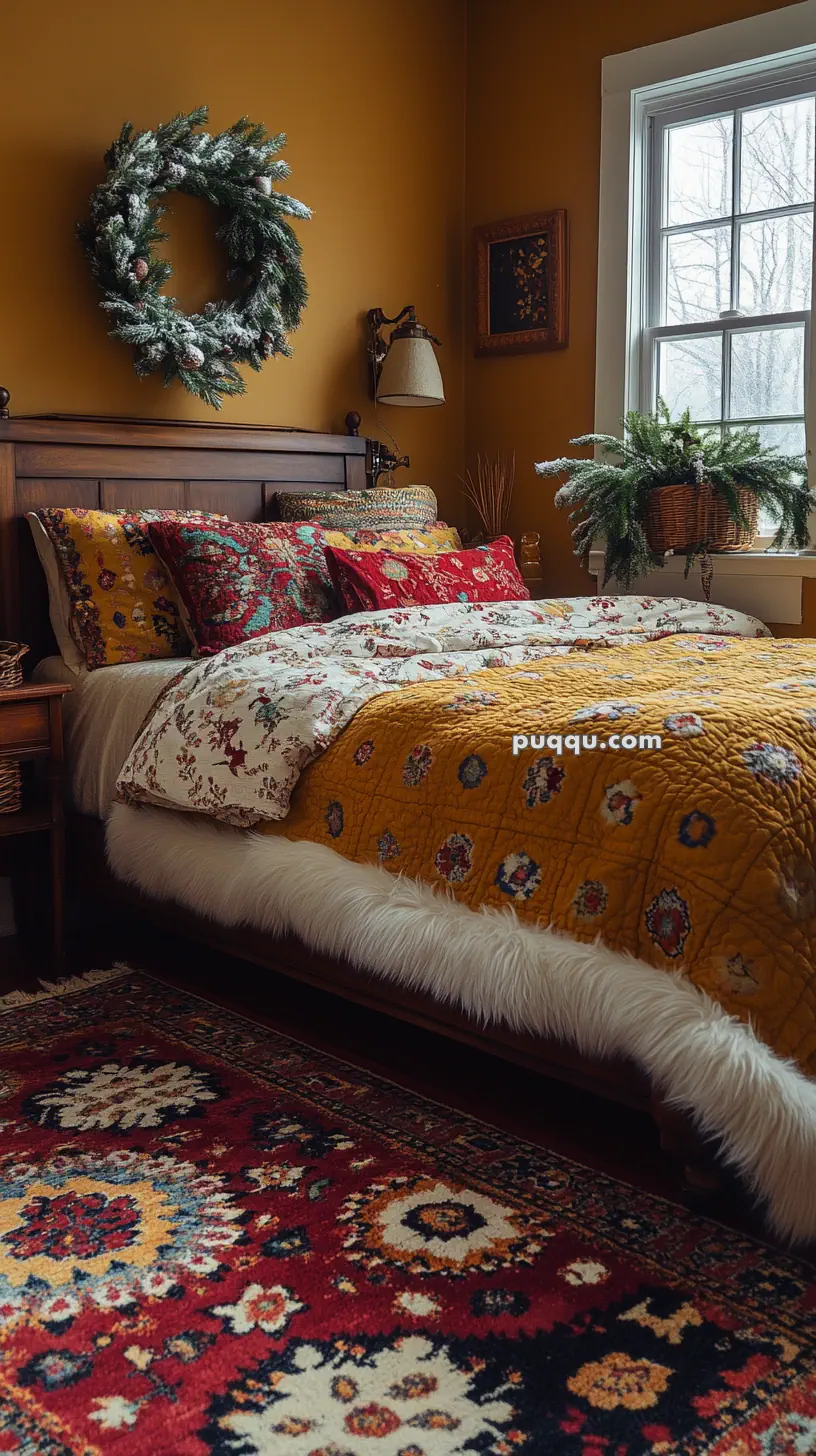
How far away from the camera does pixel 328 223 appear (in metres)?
4.08

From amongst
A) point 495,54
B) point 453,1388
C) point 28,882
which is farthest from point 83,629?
point 495,54

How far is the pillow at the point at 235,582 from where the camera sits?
9.89 ft

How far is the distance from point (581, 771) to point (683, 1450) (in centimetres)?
91

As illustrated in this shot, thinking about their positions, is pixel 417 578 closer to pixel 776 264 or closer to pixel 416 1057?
pixel 416 1057

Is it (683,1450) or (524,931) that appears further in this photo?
(524,931)

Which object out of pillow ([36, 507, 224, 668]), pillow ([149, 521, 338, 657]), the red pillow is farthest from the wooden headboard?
the red pillow

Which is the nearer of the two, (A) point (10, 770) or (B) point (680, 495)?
(A) point (10, 770)

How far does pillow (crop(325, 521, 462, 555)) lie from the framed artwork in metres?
0.98

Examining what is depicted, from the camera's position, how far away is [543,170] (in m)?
4.34

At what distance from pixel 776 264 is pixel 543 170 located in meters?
0.94

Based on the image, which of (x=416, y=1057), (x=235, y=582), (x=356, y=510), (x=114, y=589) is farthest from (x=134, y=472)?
(x=416, y=1057)

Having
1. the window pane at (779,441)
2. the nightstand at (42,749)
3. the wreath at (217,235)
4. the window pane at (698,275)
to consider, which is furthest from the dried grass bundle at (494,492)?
the nightstand at (42,749)

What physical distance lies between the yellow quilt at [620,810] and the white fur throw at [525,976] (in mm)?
37

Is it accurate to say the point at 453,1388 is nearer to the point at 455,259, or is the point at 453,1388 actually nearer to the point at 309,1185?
the point at 309,1185
